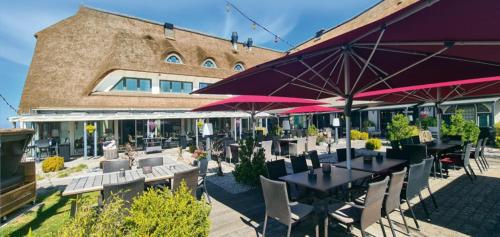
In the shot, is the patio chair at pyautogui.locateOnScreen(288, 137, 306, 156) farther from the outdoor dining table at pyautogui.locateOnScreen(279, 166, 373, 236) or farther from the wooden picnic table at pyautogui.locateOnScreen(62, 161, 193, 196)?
the wooden picnic table at pyautogui.locateOnScreen(62, 161, 193, 196)

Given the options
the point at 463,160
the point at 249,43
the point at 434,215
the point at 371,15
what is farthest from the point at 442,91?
the point at 249,43

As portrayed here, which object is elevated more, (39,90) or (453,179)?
(39,90)

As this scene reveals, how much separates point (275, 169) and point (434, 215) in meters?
2.94

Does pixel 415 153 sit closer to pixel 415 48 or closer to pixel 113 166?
pixel 415 48

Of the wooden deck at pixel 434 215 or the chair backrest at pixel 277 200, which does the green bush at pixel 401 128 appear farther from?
the chair backrest at pixel 277 200

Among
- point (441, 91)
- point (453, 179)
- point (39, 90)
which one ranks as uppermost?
point (39, 90)

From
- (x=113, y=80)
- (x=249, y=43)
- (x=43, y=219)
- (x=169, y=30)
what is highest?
(x=249, y=43)

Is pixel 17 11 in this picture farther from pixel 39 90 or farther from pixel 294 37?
pixel 294 37

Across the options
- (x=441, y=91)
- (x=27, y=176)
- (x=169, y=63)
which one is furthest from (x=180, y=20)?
(x=441, y=91)

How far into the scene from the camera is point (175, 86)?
1845 centimetres

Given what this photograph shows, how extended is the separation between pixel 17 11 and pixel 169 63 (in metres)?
8.77

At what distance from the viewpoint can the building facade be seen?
1357 centimetres

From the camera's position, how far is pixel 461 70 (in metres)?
3.75

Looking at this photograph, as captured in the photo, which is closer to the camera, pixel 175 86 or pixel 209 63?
pixel 175 86
